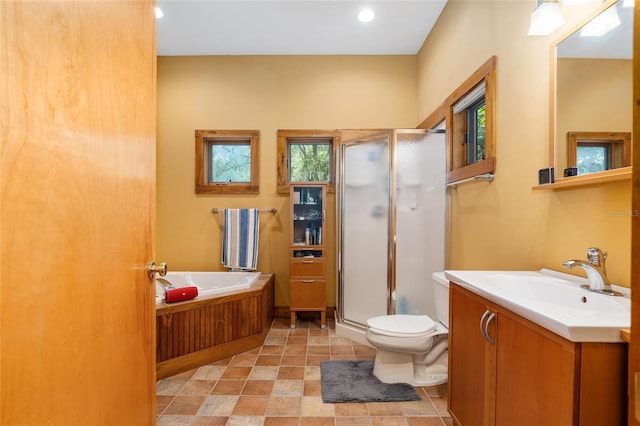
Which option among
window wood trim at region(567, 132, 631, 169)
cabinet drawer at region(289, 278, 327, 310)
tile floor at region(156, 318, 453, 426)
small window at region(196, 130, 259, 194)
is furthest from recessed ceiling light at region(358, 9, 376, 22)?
tile floor at region(156, 318, 453, 426)

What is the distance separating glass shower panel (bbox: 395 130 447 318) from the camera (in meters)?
2.64

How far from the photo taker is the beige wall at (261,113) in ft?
11.4

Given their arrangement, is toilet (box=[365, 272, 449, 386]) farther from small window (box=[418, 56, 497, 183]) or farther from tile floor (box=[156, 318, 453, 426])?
small window (box=[418, 56, 497, 183])

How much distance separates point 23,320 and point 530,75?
2.17m

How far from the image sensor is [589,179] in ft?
3.86

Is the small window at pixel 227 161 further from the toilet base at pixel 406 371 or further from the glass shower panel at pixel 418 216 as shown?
the toilet base at pixel 406 371

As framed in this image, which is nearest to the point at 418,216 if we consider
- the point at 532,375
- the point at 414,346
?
the point at 414,346

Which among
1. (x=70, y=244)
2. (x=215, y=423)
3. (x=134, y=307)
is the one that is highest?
(x=70, y=244)

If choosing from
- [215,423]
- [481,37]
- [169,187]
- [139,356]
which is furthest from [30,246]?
[169,187]

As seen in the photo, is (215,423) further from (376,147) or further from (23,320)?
(376,147)

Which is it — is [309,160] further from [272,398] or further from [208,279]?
[272,398]

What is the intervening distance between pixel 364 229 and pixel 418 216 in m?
0.52

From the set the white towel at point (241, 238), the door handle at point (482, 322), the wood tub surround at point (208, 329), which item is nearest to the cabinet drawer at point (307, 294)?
the wood tub surround at point (208, 329)

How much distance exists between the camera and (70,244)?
70 cm
